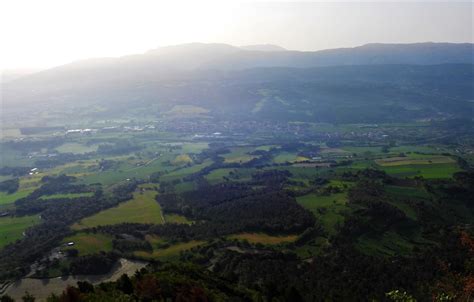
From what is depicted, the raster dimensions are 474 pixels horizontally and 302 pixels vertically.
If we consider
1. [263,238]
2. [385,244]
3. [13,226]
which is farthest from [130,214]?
[385,244]

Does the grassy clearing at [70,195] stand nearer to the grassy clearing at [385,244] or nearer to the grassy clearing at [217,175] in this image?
the grassy clearing at [217,175]

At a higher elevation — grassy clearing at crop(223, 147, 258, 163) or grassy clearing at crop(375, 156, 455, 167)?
grassy clearing at crop(375, 156, 455, 167)

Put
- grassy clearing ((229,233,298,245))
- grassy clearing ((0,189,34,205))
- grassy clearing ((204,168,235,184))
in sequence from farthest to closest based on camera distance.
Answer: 1. grassy clearing ((204,168,235,184))
2. grassy clearing ((0,189,34,205))
3. grassy clearing ((229,233,298,245))

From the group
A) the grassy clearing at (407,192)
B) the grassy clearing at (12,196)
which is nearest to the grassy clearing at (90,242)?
the grassy clearing at (12,196)

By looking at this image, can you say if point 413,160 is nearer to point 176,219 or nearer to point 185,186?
point 185,186

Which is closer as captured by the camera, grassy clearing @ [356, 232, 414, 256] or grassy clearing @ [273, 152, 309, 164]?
grassy clearing @ [356, 232, 414, 256]

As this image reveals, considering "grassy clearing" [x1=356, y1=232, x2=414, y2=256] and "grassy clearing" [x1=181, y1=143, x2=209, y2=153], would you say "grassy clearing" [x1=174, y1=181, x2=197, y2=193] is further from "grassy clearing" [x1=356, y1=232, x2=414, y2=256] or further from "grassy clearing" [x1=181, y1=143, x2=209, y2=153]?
"grassy clearing" [x1=356, y1=232, x2=414, y2=256]

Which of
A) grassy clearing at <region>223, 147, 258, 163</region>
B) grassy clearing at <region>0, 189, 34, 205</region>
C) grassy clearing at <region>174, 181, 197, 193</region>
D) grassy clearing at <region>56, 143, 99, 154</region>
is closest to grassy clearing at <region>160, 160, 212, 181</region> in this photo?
grassy clearing at <region>174, 181, 197, 193</region>
